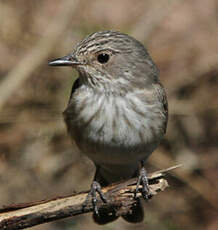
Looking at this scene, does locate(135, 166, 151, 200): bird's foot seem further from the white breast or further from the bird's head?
the bird's head

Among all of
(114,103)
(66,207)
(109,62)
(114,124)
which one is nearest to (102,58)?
(109,62)

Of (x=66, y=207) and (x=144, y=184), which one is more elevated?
(x=66, y=207)

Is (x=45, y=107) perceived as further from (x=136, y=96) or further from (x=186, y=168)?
(x=136, y=96)

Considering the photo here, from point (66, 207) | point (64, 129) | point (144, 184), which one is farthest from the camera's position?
point (64, 129)

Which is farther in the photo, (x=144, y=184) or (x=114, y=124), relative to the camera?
(x=144, y=184)

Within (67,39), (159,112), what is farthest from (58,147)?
(159,112)

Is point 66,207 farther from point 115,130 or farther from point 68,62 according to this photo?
point 68,62

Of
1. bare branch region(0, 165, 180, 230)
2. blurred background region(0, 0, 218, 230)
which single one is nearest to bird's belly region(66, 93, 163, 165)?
bare branch region(0, 165, 180, 230)
